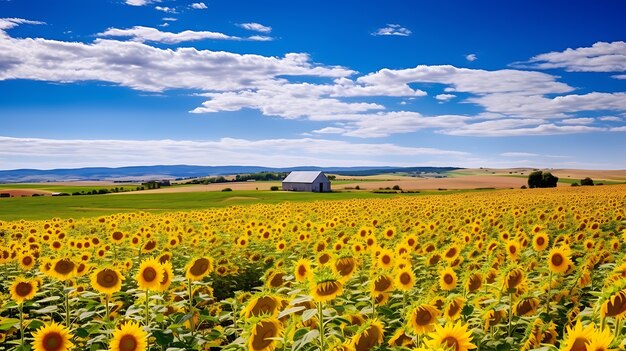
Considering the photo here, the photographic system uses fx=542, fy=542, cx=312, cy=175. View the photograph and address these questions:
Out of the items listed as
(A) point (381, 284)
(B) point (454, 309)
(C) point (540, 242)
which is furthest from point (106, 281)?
(C) point (540, 242)

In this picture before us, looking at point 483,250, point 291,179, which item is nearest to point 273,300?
point 483,250

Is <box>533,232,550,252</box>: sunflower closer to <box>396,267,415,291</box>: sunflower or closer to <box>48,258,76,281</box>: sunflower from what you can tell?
<box>396,267,415,291</box>: sunflower

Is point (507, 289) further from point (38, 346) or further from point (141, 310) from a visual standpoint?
point (38, 346)

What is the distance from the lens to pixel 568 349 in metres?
2.95

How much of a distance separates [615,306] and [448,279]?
305cm

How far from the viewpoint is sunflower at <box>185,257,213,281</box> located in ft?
21.1

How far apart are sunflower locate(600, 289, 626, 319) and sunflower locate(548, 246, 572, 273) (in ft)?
9.53

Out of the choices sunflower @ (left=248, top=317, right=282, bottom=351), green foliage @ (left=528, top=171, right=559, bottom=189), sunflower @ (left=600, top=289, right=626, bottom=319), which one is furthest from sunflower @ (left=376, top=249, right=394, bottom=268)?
green foliage @ (left=528, top=171, right=559, bottom=189)

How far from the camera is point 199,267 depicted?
655 cm

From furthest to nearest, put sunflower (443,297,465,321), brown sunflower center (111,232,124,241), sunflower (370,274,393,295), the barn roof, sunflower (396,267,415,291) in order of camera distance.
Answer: the barn roof → brown sunflower center (111,232,124,241) → sunflower (396,267,415,291) → sunflower (370,274,393,295) → sunflower (443,297,465,321)

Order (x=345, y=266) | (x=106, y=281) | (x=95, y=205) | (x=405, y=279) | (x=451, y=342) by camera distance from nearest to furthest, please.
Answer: (x=451, y=342)
(x=345, y=266)
(x=405, y=279)
(x=106, y=281)
(x=95, y=205)

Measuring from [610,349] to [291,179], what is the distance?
4570 inches

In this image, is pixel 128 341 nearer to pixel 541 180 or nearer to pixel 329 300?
pixel 329 300

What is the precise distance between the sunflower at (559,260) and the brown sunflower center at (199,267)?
13.8 ft
